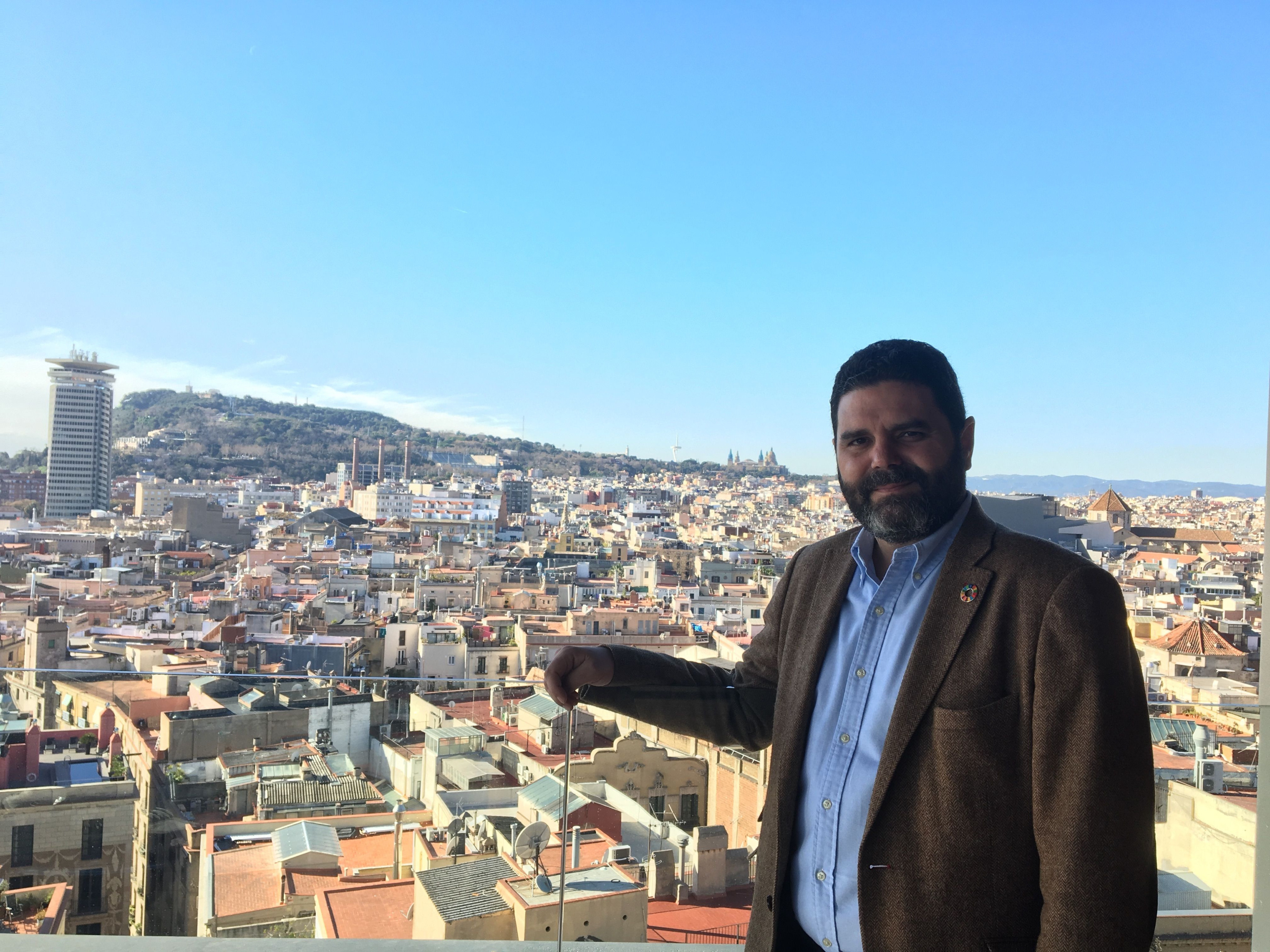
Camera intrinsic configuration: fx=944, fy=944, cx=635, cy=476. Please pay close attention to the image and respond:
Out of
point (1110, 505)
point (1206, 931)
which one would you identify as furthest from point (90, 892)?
point (1110, 505)

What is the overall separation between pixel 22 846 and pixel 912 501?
120cm

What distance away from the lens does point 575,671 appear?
0.75 m

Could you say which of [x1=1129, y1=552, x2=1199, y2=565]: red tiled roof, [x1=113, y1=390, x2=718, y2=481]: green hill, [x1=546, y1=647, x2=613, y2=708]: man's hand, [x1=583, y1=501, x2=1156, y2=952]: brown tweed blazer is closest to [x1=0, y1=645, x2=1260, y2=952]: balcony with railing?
[x1=546, y1=647, x2=613, y2=708]: man's hand

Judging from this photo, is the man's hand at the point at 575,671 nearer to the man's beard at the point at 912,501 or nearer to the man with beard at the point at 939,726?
the man with beard at the point at 939,726

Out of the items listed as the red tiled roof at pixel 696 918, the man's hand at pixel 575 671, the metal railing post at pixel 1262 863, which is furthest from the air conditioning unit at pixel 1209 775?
the man's hand at pixel 575 671

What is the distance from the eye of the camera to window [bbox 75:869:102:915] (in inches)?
47.4

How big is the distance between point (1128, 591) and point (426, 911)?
16.5 meters

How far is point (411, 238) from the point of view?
10.1 meters

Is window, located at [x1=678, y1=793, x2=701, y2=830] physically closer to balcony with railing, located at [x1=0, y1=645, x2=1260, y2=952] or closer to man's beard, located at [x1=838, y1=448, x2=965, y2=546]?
balcony with railing, located at [x1=0, y1=645, x2=1260, y2=952]

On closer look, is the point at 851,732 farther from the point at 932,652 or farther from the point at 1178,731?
the point at 1178,731

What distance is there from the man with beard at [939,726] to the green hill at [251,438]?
33.2m

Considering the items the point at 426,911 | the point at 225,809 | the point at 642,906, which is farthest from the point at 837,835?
the point at 225,809

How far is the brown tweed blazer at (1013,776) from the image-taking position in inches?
20.7

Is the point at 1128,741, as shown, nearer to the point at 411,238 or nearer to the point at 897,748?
the point at 897,748
